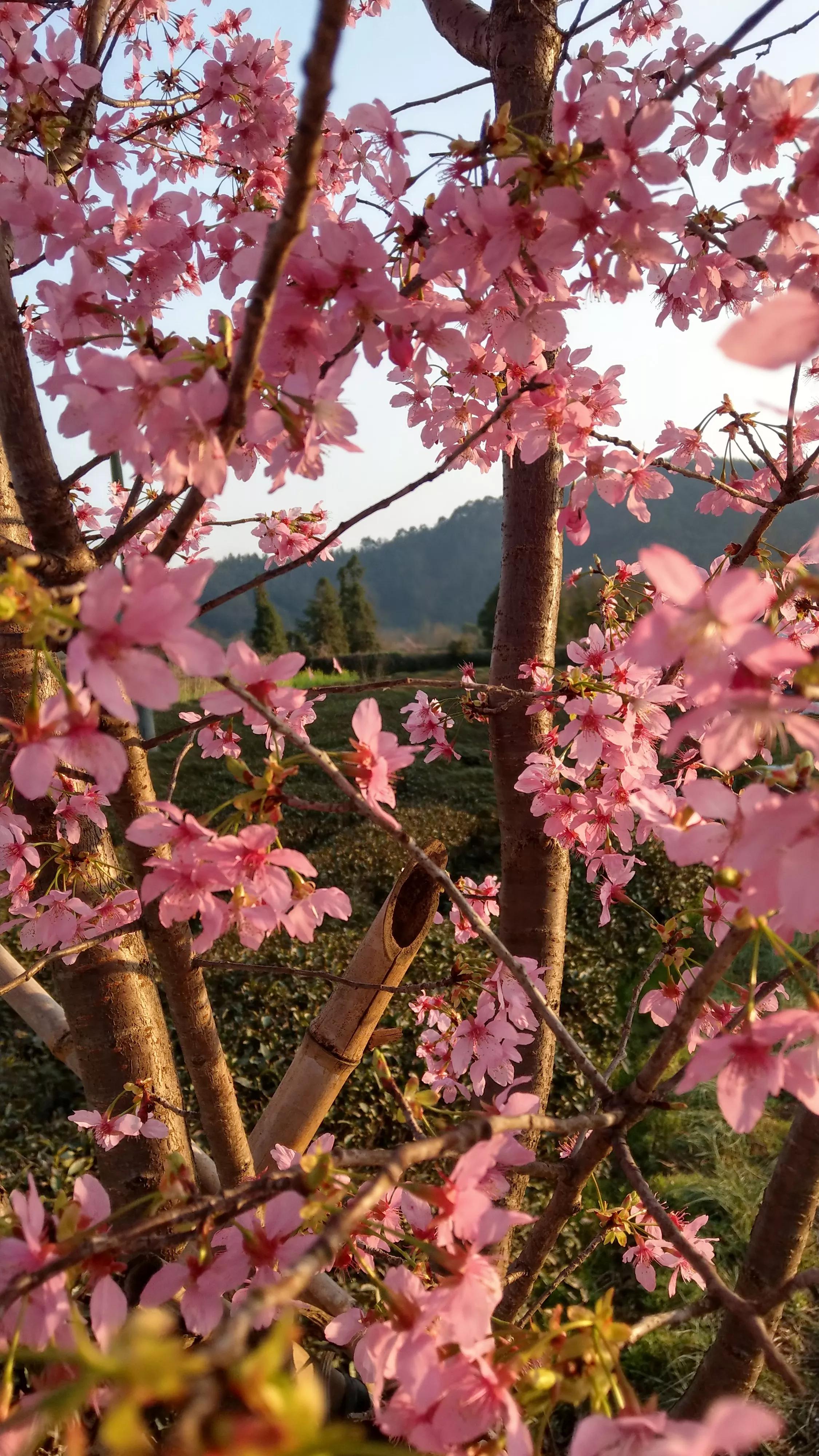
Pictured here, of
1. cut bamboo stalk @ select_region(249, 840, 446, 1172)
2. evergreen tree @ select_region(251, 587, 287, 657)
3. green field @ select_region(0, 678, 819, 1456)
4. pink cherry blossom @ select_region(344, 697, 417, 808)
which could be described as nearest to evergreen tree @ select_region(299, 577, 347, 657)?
evergreen tree @ select_region(251, 587, 287, 657)

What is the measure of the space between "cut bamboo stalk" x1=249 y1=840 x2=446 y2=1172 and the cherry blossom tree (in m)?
0.01

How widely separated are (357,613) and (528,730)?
923 inches

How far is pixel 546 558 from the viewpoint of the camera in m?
2.06

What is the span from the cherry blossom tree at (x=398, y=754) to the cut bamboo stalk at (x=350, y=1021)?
0.01 m

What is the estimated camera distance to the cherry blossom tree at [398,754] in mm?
630

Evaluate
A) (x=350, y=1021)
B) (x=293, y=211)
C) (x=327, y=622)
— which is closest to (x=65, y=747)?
(x=293, y=211)

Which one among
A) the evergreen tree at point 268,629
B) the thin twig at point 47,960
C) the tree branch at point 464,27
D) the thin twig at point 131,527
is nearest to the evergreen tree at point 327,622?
the evergreen tree at point 268,629

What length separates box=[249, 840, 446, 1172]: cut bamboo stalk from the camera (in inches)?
69.9

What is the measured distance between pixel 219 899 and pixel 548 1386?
0.59m

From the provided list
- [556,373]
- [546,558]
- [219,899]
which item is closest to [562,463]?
[546,558]

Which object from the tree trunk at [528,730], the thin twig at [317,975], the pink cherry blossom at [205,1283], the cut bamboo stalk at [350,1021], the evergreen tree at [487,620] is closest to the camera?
the pink cherry blossom at [205,1283]

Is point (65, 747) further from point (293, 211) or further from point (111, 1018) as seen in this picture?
point (111, 1018)

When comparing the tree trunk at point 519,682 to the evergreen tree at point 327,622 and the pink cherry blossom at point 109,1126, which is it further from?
the evergreen tree at point 327,622

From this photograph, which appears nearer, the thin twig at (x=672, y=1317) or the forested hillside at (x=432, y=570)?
the thin twig at (x=672, y=1317)
